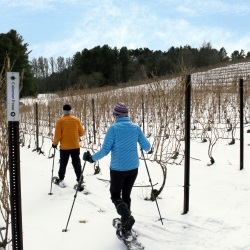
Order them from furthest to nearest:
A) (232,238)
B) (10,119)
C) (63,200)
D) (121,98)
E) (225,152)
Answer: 1. (121,98)
2. (225,152)
3. (63,200)
4. (232,238)
5. (10,119)

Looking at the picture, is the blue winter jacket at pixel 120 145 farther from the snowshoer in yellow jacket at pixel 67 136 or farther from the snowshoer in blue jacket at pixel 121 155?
the snowshoer in yellow jacket at pixel 67 136

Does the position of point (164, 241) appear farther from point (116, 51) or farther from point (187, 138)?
point (116, 51)

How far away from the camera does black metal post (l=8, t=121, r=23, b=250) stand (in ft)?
8.09

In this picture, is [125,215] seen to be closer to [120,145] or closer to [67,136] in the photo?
[120,145]

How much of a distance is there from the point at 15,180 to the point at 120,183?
132 centimetres

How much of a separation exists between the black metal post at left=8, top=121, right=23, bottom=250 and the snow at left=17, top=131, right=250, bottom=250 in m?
1.05

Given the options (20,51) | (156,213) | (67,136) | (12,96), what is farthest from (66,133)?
(20,51)

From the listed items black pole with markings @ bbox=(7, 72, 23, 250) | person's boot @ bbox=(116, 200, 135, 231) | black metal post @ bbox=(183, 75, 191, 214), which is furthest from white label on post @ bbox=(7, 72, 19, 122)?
black metal post @ bbox=(183, 75, 191, 214)

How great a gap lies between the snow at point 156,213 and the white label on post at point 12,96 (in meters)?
1.81

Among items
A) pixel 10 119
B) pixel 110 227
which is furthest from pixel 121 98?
pixel 10 119

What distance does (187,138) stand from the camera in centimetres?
416

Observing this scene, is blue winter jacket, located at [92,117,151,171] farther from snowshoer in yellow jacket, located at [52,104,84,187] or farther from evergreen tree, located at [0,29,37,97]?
evergreen tree, located at [0,29,37,97]

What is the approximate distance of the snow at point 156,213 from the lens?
3.55 m

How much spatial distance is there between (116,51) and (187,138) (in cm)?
3437
